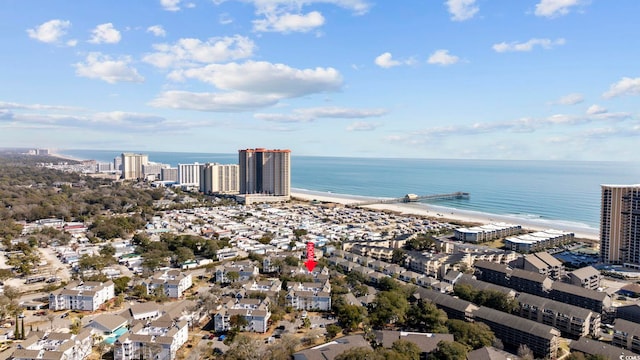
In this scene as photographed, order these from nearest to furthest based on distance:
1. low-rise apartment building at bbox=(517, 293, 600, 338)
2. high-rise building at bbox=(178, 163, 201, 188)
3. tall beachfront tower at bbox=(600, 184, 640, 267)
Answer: low-rise apartment building at bbox=(517, 293, 600, 338) < tall beachfront tower at bbox=(600, 184, 640, 267) < high-rise building at bbox=(178, 163, 201, 188)

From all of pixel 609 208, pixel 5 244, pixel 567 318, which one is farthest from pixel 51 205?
pixel 609 208

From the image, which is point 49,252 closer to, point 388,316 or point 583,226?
point 388,316

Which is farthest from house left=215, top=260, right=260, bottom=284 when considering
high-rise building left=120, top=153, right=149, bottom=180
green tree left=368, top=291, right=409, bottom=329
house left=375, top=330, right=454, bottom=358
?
high-rise building left=120, top=153, right=149, bottom=180

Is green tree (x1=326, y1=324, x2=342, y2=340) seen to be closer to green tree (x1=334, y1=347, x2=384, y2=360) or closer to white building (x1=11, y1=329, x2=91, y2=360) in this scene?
green tree (x1=334, y1=347, x2=384, y2=360)

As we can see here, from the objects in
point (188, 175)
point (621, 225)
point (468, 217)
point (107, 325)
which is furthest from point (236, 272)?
point (188, 175)

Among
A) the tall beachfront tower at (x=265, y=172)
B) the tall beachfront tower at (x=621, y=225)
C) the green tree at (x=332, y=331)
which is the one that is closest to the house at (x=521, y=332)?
the green tree at (x=332, y=331)

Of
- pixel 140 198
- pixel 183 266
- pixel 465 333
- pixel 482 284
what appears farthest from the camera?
pixel 140 198
